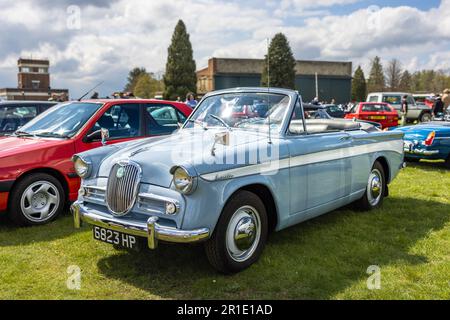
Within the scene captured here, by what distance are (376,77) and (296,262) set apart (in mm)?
64220

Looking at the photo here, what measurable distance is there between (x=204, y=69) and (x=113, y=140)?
159 feet

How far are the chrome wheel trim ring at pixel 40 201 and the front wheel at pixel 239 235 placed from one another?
9.21 feet

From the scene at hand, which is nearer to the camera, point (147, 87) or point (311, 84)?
point (311, 84)

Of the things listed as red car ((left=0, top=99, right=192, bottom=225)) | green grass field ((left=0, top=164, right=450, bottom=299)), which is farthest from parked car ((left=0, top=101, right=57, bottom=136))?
green grass field ((left=0, top=164, right=450, bottom=299))

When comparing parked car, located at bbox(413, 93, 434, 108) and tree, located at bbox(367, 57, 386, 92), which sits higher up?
tree, located at bbox(367, 57, 386, 92)

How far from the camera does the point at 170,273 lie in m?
3.92

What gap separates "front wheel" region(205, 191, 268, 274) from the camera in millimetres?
3609

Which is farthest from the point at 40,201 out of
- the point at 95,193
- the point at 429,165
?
the point at 429,165

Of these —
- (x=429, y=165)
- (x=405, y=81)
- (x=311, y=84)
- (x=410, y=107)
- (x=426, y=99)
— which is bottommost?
(x=429, y=165)

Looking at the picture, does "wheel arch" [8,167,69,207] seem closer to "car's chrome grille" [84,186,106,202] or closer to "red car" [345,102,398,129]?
"car's chrome grille" [84,186,106,202]

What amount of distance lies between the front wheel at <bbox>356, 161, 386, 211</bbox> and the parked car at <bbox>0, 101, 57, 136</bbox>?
606 centimetres

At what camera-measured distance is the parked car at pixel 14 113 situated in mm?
7570

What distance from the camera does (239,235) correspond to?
3791 mm

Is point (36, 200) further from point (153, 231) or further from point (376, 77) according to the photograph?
point (376, 77)
